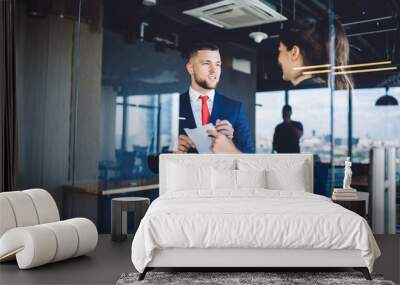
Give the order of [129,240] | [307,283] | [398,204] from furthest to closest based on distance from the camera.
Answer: [398,204]
[129,240]
[307,283]

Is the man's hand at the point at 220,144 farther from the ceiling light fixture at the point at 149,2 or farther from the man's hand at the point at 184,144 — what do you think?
the ceiling light fixture at the point at 149,2

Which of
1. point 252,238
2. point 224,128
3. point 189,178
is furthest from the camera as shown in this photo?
point 224,128

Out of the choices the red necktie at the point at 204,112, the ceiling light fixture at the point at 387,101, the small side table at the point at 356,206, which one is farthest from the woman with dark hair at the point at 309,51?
the small side table at the point at 356,206

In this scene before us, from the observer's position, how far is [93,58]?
649 centimetres

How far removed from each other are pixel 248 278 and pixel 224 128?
2837 millimetres

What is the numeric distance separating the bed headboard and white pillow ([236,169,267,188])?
1.46ft

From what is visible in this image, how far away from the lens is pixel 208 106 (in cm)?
655

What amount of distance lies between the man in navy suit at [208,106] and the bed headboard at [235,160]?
0.74ft

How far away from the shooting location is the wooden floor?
396 centimetres

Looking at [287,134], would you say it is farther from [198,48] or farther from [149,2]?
[149,2]

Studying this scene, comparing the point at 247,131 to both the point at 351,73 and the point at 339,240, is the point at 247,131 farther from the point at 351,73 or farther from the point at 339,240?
the point at 339,240

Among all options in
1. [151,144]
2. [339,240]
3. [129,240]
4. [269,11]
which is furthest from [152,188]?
[339,240]

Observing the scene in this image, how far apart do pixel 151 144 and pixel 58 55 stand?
164 cm

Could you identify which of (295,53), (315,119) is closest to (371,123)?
(315,119)
